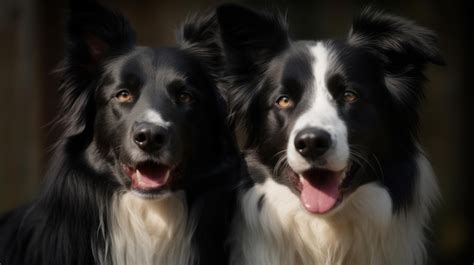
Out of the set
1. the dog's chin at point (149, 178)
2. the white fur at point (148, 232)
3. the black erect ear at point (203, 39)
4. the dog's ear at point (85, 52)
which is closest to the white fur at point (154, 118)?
the dog's chin at point (149, 178)

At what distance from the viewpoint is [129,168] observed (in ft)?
15.4

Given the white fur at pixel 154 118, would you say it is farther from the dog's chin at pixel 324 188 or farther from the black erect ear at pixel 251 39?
the dog's chin at pixel 324 188

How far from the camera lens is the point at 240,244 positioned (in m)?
4.83

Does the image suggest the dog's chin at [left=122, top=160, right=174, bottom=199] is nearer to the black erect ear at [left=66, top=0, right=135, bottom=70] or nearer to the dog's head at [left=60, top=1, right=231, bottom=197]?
the dog's head at [left=60, top=1, right=231, bottom=197]

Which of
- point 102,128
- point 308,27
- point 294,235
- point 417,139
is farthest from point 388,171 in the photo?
point 308,27

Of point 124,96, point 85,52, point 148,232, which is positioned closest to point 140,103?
point 124,96

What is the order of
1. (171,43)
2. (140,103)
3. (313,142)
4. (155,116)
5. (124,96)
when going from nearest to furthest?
(313,142), (155,116), (140,103), (124,96), (171,43)

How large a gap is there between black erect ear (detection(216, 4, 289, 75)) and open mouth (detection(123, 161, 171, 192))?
85 centimetres

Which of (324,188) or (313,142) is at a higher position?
(313,142)

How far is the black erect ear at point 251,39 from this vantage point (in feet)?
16.4

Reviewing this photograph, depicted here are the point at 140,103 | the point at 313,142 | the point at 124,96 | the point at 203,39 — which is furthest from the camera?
the point at 203,39

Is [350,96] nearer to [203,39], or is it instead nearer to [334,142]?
[334,142]

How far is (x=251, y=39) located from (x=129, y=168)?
114 cm

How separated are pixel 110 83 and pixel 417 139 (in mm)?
1936
